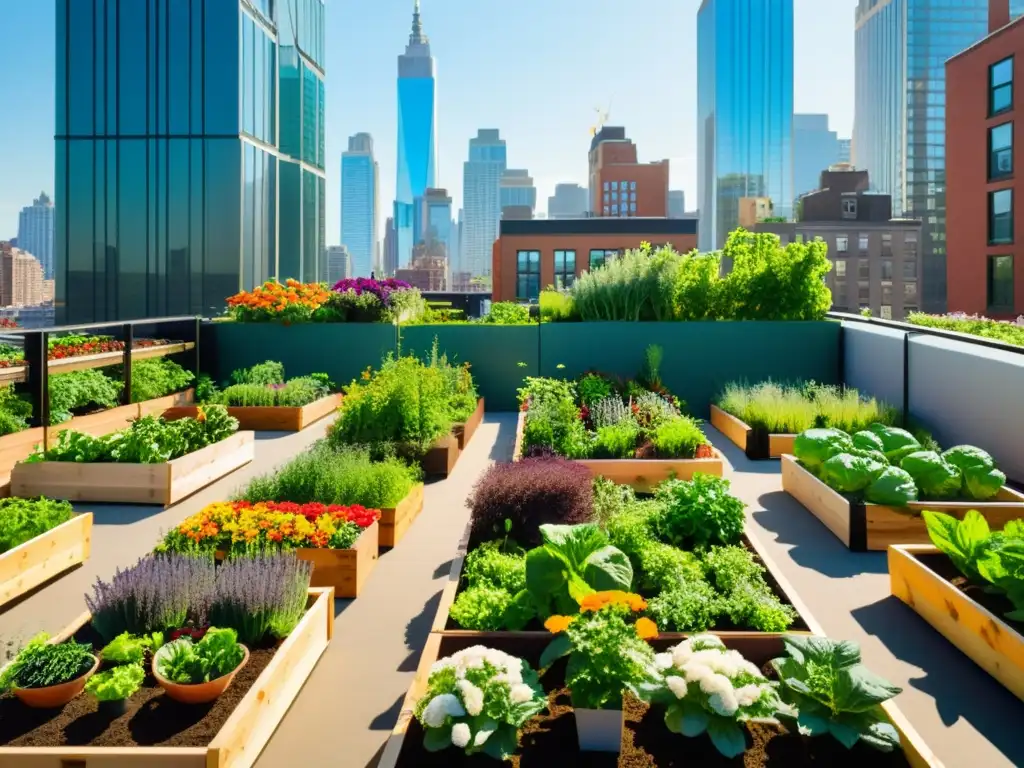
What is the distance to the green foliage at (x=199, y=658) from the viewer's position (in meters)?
2.92

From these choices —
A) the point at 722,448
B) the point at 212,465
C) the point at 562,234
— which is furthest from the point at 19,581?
the point at 562,234

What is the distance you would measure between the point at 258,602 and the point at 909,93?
166 meters

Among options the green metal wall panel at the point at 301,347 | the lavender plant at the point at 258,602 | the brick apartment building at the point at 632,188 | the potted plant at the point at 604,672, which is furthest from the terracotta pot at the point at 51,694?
the brick apartment building at the point at 632,188

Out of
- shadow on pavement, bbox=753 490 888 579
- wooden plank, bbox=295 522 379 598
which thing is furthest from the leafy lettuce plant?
wooden plank, bbox=295 522 379 598

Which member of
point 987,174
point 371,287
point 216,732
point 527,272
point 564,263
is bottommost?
point 216,732

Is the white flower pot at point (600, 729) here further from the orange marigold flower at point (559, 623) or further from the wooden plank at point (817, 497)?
the wooden plank at point (817, 497)

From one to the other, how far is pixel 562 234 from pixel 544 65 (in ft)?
31.0

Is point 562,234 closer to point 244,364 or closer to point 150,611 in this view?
point 244,364

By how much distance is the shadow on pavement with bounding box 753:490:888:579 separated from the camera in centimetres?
486

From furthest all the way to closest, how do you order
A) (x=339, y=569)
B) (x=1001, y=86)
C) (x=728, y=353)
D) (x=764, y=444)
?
(x=1001, y=86), (x=728, y=353), (x=764, y=444), (x=339, y=569)

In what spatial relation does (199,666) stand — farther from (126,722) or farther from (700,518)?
(700,518)

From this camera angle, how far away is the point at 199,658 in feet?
9.61

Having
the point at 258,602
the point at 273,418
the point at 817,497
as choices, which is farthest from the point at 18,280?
the point at 258,602

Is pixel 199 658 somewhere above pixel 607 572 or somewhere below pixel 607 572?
below
